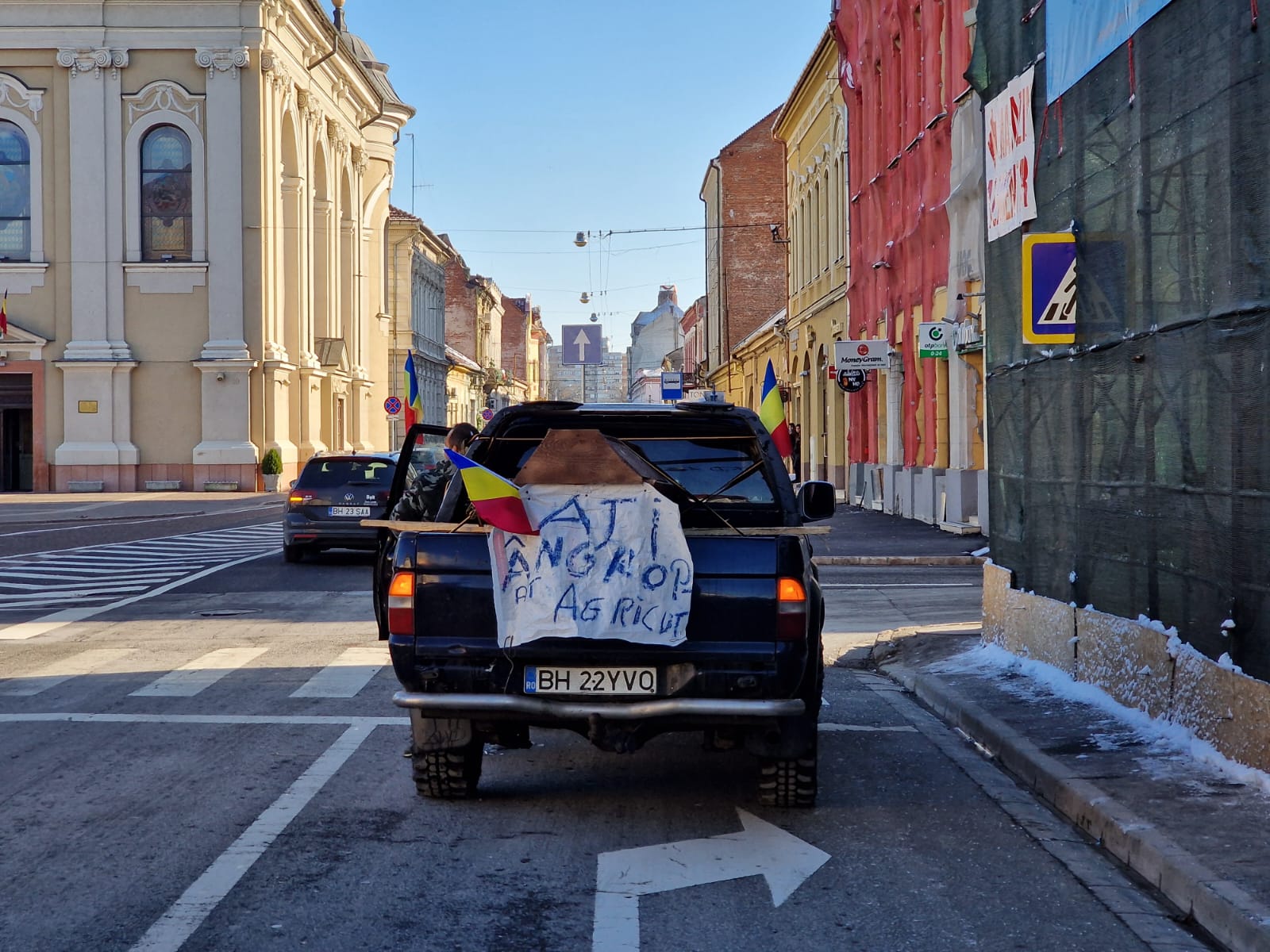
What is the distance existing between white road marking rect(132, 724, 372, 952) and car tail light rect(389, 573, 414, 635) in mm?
921

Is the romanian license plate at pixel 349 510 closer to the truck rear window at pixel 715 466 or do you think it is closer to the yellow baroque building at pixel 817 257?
the truck rear window at pixel 715 466

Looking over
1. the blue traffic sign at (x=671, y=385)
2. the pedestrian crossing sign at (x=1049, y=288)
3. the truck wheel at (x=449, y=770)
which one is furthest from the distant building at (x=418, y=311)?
the truck wheel at (x=449, y=770)

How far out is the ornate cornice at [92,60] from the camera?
144ft

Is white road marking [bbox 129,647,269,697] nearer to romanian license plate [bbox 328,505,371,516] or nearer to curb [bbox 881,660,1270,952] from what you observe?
curb [bbox 881,660,1270,952]

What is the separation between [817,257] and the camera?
41.4 meters

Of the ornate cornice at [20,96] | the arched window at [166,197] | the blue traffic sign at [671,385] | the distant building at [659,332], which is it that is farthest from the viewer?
the distant building at [659,332]

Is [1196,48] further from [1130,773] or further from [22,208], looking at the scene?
[22,208]

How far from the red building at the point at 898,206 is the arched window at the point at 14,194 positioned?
80.9ft

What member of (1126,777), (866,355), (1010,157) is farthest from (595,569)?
(866,355)

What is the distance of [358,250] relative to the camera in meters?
62.3

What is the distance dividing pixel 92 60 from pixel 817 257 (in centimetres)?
2202

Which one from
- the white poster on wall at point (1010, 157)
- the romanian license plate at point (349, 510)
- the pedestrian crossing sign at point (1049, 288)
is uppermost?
the white poster on wall at point (1010, 157)

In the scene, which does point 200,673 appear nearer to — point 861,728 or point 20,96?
point 861,728

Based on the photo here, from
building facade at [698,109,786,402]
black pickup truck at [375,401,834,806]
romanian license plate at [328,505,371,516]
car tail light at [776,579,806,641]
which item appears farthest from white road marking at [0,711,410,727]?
building facade at [698,109,786,402]
